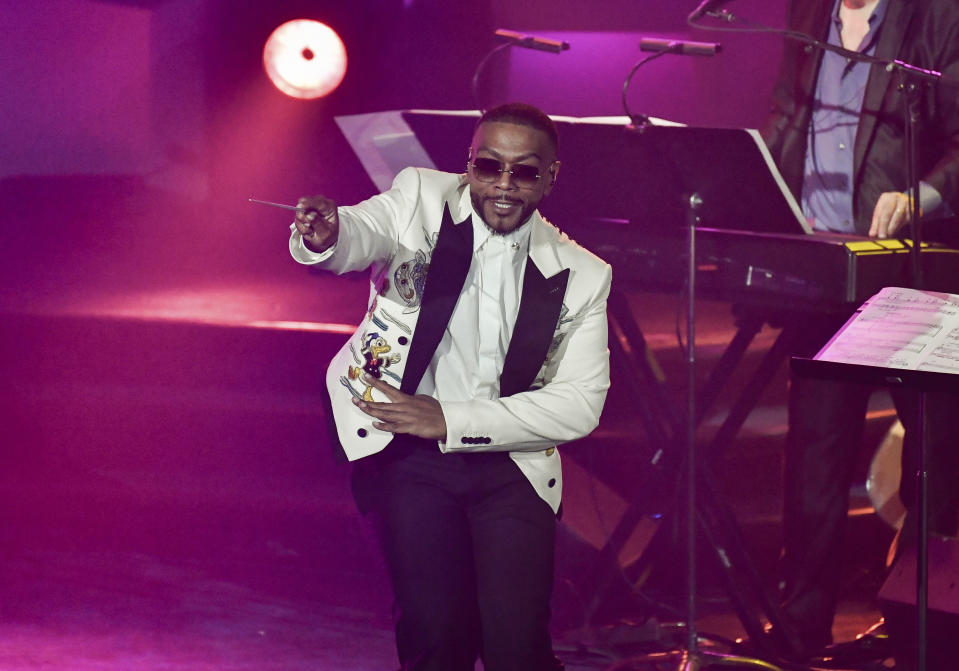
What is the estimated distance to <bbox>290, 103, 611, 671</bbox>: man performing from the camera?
2539 mm

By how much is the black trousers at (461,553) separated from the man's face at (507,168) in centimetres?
54

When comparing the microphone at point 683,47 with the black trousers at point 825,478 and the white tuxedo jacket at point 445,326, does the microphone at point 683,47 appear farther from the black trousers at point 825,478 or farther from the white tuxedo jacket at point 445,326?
the black trousers at point 825,478

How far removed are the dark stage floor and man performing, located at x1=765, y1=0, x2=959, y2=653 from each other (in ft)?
0.70

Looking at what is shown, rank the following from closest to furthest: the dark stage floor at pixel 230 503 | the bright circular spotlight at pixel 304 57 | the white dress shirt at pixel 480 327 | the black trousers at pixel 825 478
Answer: the white dress shirt at pixel 480 327 → the black trousers at pixel 825 478 → the dark stage floor at pixel 230 503 → the bright circular spotlight at pixel 304 57

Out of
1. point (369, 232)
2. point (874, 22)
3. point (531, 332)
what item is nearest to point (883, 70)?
point (874, 22)

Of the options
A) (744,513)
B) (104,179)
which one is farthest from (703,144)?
(104,179)

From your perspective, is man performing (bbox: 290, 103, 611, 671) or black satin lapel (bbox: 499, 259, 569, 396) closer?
man performing (bbox: 290, 103, 611, 671)

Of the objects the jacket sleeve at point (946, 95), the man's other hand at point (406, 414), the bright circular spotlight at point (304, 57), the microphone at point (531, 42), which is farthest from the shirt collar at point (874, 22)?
the bright circular spotlight at point (304, 57)

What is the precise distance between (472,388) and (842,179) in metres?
1.52

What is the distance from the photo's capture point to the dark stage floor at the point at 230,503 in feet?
12.2

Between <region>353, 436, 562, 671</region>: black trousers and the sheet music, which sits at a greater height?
the sheet music

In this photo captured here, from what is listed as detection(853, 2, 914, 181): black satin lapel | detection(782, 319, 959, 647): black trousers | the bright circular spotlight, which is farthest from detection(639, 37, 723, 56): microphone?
the bright circular spotlight

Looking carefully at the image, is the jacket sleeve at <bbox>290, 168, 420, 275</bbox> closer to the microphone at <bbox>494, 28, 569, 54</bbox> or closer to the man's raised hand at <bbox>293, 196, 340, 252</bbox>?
the man's raised hand at <bbox>293, 196, 340, 252</bbox>

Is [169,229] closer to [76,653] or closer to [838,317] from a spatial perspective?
[76,653]
